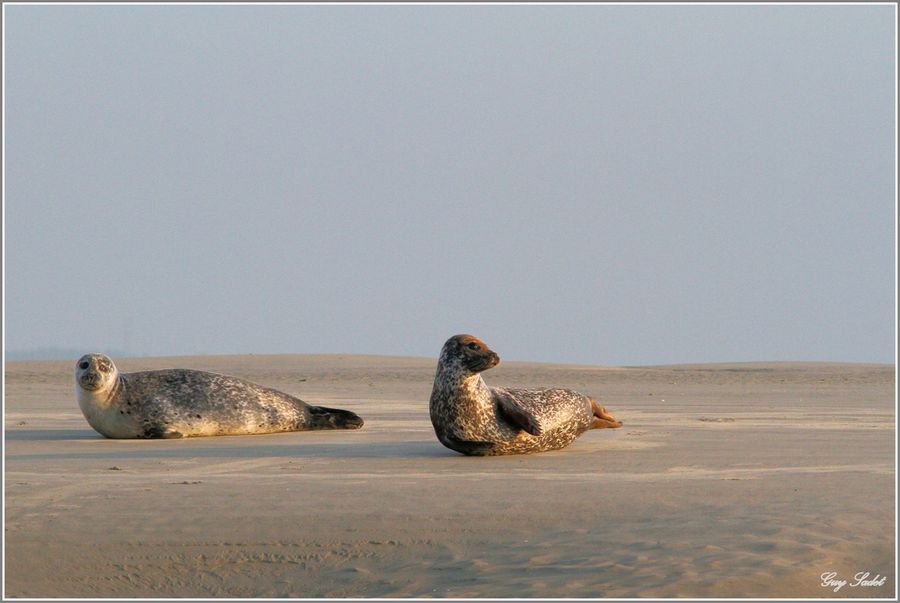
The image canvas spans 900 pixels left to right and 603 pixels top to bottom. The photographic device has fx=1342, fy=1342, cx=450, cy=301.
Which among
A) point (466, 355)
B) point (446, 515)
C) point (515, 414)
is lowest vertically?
point (446, 515)

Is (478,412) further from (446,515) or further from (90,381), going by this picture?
(90,381)

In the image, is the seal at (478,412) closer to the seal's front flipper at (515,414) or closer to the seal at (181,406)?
the seal's front flipper at (515,414)

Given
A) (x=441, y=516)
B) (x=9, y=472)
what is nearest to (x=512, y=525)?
(x=441, y=516)

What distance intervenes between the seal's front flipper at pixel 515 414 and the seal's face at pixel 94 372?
3626 mm

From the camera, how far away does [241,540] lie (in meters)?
6.71

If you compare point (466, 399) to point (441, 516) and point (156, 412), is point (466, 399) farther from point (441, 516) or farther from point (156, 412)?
point (156, 412)

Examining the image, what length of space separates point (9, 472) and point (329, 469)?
2065 millimetres

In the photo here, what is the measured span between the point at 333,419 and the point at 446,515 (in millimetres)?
5183

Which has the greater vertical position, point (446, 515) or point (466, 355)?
point (466, 355)

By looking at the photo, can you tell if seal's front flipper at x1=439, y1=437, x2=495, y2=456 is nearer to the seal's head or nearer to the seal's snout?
the seal's head

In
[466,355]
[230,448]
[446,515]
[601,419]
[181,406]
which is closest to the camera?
[446,515]

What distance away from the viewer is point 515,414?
9.50 m

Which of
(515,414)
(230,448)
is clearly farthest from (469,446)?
(230,448)

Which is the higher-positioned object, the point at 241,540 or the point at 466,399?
the point at 466,399
